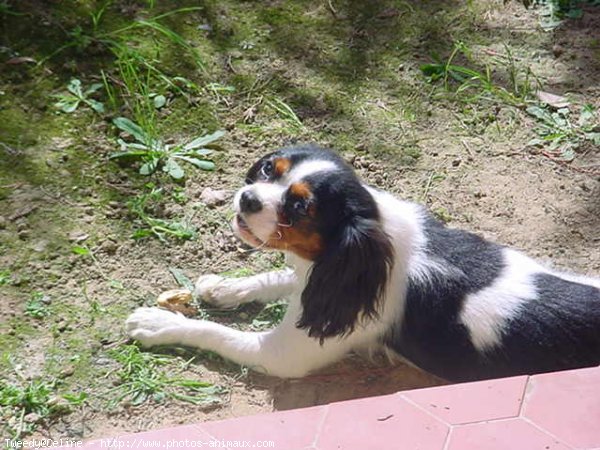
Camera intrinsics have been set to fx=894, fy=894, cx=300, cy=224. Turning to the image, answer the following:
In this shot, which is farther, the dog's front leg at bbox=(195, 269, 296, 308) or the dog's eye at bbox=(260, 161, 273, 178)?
the dog's front leg at bbox=(195, 269, 296, 308)

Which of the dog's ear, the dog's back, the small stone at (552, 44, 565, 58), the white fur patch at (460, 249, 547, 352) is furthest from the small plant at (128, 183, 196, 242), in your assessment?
the small stone at (552, 44, 565, 58)

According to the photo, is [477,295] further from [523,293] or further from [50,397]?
[50,397]

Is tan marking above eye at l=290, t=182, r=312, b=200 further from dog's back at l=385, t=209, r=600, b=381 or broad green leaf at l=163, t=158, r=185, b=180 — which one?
broad green leaf at l=163, t=158, r=185, b=180

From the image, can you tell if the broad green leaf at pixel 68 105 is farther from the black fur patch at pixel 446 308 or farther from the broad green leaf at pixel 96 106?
the black fur patch at pixel 446 308

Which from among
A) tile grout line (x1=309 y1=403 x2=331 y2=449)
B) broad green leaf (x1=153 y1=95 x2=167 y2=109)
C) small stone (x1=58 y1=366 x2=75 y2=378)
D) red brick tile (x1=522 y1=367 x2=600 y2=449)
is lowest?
small stone (x1=58 y1=366 x2=75 y2=378)

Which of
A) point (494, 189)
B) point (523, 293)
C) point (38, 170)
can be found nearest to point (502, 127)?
point (494, 189)

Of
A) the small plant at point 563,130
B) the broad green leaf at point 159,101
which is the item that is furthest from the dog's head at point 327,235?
the small plant at point 563,130

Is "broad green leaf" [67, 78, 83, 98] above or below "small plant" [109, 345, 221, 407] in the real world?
above

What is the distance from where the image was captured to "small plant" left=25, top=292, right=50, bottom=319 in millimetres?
3863

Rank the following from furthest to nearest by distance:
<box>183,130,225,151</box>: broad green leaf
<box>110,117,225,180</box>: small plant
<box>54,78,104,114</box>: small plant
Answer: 1. <box>54,78,104,114</box>: small plant
2. <box>183,130,225,151</box>: broad green leaf
3. <box>110,117,225,180</box>: small plant

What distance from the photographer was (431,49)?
18.3 feet

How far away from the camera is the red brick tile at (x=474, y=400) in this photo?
2.71 meters

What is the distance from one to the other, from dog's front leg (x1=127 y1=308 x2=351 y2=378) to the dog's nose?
1.69 feet

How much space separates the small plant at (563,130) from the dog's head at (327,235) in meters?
1.81
